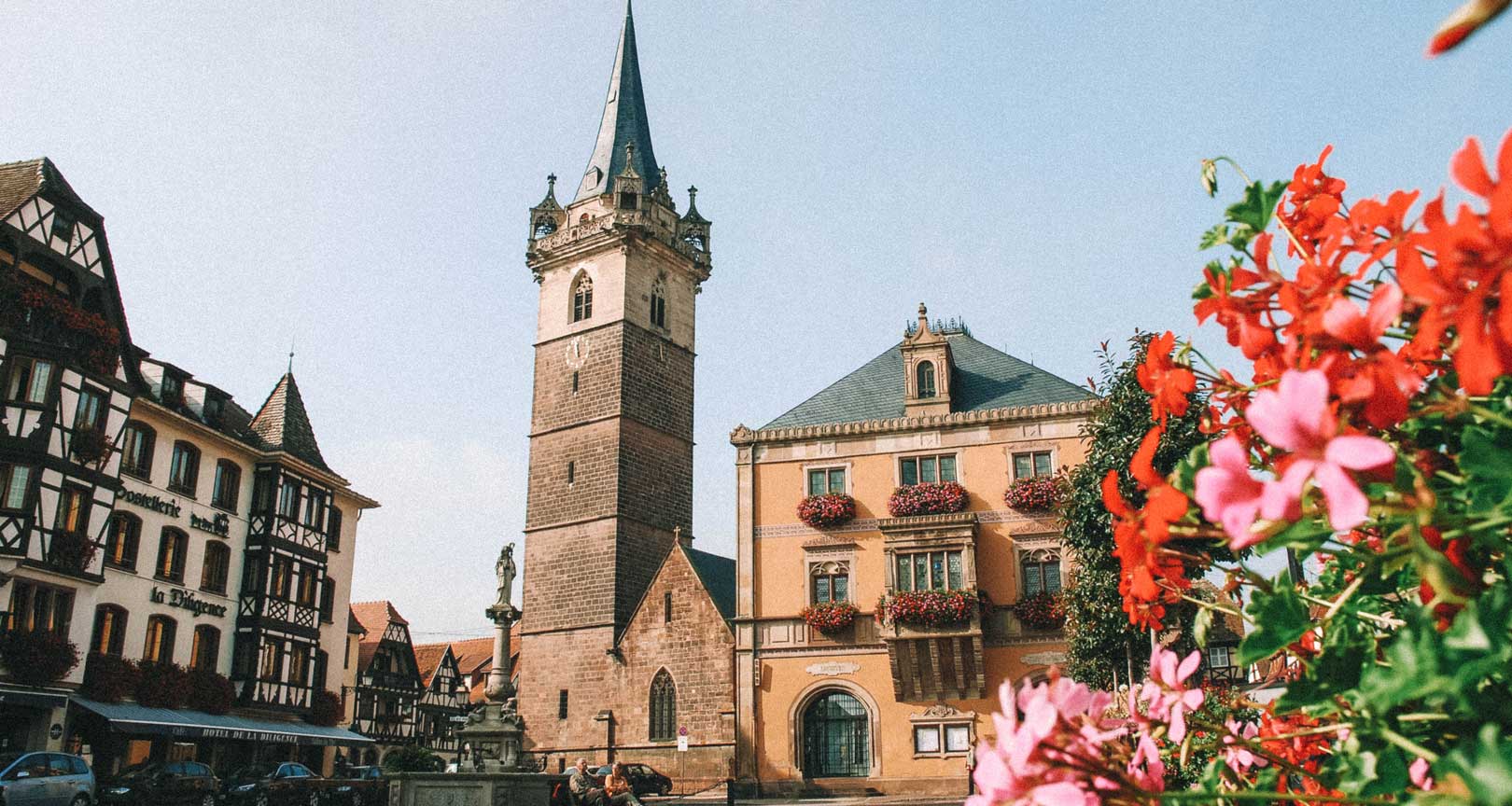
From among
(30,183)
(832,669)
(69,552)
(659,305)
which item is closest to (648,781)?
(832,669)

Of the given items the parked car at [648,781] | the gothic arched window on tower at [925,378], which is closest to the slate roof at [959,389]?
the gothic arched window on tower at [925,378]

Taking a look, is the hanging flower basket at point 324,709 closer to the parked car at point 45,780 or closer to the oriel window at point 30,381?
the parked car at point 45,780

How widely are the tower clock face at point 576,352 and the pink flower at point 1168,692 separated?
42383 millimetres

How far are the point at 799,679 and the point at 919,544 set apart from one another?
4846 mm

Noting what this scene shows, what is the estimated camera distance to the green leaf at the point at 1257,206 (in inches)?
84.0

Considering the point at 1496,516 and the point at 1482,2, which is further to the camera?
the point at 1496,516

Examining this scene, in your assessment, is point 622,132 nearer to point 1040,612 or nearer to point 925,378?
point 925,378

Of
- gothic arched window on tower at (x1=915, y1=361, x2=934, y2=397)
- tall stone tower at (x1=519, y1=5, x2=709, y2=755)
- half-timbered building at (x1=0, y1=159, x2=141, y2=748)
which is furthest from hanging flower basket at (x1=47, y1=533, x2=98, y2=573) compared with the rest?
gothic arched window on tower at (x1=915, y1=361, x2=934, y2=397)

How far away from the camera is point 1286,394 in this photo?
1.34 meters

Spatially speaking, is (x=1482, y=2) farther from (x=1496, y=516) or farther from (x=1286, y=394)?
(x=1496, y=516)

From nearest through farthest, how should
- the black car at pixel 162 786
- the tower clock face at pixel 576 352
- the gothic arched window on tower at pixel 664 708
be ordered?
the black car at pixel 162 786 < the gothic arched window on tower at pixel 664 708 < the tower clock face at pixel 576 352

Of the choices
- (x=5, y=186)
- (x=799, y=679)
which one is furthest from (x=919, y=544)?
(x=5, y=186)

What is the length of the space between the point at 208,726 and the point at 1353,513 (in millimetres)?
33832

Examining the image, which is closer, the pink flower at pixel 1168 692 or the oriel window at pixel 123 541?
the pink flower at pixel 1168 692
